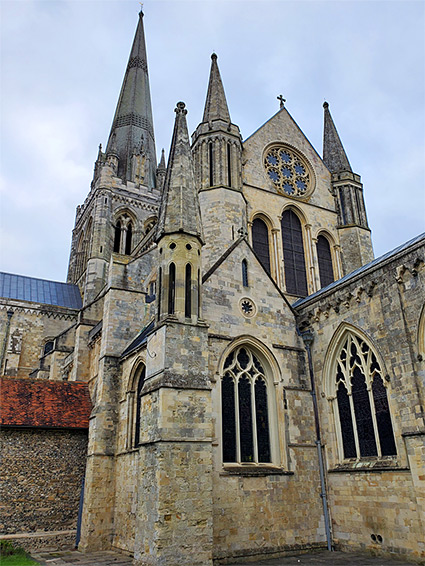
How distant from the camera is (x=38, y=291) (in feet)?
112

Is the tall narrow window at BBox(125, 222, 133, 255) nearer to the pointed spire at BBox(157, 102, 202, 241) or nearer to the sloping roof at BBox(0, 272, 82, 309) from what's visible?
the sloping roof at BBox(0, 272, 82, 309)

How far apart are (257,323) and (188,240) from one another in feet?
10.9

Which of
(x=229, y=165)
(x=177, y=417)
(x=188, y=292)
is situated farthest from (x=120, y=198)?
(x=177, y=417)

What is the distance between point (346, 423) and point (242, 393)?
9.96 ft

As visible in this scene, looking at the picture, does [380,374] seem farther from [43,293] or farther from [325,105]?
[43,293]

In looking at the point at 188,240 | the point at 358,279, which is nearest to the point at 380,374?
the point at 358,279

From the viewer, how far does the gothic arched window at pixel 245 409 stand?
1227 centimetres

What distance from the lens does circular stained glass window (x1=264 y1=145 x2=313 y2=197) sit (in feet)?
70.6

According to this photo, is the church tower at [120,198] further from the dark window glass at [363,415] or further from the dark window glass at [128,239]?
the dark window glass at [363,415]

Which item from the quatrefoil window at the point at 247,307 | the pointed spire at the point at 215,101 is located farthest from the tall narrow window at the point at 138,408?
the pointed spire at the point at 215,101

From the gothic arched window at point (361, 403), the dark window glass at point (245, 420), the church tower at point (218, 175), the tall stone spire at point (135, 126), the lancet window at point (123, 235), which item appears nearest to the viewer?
the gothic arched window at point (361, 403)

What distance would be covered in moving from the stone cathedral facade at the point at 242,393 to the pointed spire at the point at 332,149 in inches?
224

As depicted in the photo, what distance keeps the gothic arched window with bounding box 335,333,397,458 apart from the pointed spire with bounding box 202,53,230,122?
A: 40.9 ft

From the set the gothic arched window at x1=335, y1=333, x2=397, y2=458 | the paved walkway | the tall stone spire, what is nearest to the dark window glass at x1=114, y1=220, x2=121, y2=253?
the tall stone spire
